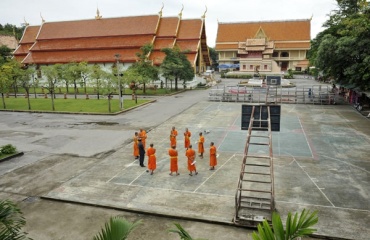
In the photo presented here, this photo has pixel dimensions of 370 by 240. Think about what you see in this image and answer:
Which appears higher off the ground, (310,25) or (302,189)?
(310,25)

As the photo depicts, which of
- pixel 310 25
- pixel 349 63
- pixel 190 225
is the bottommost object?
pixel 190 225

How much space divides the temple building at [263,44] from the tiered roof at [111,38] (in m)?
17.1

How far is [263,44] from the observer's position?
2601 inches

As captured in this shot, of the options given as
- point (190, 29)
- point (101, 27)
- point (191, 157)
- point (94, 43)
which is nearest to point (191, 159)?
point (191, 157)

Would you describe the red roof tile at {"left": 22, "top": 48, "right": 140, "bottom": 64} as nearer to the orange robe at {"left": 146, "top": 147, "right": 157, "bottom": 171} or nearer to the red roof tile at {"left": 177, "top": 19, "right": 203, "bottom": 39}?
the red roof tile at {"left": 177, "top": 19, "right": 203, "bottom": 39}

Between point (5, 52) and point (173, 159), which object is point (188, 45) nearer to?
point (5, 52)

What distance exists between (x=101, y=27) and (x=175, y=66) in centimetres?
2055

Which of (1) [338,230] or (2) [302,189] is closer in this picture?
(1) [338,230]

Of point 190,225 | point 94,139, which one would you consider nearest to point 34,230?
point 190,225

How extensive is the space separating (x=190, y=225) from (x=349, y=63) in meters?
24.1

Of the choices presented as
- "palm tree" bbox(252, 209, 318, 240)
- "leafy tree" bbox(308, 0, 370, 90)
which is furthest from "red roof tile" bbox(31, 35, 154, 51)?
"palm tree" bbox(252, 209, 318, 240)

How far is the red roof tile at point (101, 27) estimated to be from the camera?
51.8 meters

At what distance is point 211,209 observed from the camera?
10.2 meters

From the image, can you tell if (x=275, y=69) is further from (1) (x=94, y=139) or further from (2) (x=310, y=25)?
(1) (x=94, y=139)
